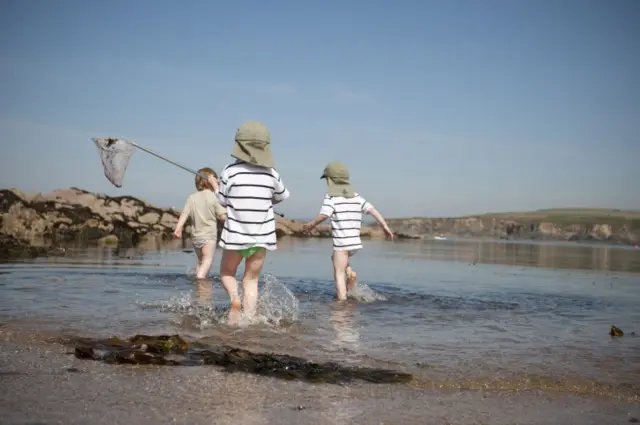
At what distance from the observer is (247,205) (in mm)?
7379

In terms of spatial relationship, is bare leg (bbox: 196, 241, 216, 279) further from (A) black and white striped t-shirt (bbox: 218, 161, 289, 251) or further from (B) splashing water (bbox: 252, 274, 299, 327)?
(A) black and white striped t-shirt (bbox: 218, 161, 289, 251)

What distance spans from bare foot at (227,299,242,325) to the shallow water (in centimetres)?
13

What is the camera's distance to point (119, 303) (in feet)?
28.1

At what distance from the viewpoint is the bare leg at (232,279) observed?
Result: 7.30 metres

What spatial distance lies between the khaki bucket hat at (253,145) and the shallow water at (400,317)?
1.79 metres

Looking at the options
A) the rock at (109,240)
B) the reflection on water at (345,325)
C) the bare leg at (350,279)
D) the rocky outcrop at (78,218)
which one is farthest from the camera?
the rock at (109,240)

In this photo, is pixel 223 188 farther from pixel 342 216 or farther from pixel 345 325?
pixel 342 216

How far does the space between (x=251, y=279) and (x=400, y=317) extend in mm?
2040

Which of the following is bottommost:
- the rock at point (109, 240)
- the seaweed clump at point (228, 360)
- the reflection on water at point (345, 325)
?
the reflection on water at point (345, 325)

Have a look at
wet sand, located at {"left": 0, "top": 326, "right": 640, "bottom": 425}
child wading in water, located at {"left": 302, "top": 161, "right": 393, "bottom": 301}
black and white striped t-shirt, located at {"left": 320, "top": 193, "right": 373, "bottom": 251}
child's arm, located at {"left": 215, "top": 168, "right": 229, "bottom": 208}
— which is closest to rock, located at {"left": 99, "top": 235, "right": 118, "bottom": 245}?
child wading in water, located at {"left": 302, "top": 161, "right": 393, "bottom": 301}

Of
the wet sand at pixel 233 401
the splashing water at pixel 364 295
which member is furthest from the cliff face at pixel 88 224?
the wet sand at pixel 233 401

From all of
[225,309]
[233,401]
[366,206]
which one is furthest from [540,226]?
[233,401]

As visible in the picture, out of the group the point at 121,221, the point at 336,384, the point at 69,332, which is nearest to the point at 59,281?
the point at 69,332

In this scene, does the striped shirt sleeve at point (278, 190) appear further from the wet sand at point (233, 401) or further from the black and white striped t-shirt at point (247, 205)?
the wet sand at point (233, 401)
